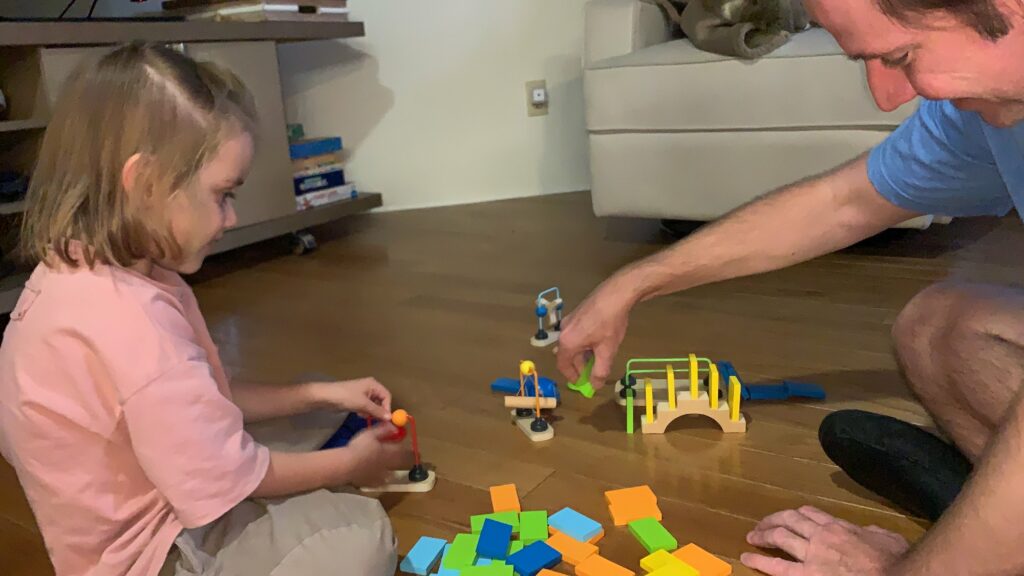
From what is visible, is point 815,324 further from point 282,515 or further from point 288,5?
point 288,5

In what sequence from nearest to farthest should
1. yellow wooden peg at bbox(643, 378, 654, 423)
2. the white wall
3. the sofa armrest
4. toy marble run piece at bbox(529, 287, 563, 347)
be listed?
1. yellow wooden peg at bbox(643, 378, 654, 423)
2. toy marble run piece at bbox(529, 287, 563, 347)
3. the sofa armrest
4. the white wall

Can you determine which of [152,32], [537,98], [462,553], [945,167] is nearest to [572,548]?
[462,553]

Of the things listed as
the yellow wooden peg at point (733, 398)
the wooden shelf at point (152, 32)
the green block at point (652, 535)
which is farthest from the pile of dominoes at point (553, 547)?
the wooden shelf at point (152, 32)

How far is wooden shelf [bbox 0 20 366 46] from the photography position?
175cm

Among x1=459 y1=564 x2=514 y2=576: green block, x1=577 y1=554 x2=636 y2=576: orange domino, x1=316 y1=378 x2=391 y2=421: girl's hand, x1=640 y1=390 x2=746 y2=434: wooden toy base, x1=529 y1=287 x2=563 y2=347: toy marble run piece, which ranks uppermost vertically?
x1=316 y1=378 x2=391 y2=421: girl's hand

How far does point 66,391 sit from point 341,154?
208 cm

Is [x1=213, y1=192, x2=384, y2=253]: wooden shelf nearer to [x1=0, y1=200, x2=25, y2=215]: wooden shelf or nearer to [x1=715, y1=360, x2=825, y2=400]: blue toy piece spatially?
[x1=0, y1=200, x2=25, y2=215]: wooden shelf

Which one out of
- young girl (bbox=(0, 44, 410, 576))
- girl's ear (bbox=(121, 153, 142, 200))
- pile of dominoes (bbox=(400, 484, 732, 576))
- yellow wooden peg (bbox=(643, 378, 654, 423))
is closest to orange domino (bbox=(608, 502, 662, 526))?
pile of dominoes (bbox=(400, 484, 732, 576))

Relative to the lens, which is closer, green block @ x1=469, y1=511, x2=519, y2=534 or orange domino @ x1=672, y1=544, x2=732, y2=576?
orange domino @ x1=672, y1=544, x2=732, y2=576

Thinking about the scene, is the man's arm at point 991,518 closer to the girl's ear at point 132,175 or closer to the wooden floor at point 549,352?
the wooden floor at point 549,352

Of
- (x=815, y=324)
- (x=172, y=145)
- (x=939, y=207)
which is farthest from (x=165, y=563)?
(x=815, y=324)

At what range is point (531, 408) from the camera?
50.7 inches

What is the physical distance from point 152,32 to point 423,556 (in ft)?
4.88

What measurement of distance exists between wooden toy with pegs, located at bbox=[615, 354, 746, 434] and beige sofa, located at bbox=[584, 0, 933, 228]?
2.62 feet
